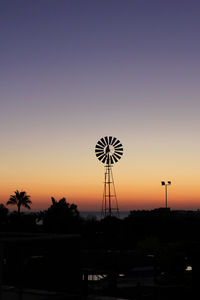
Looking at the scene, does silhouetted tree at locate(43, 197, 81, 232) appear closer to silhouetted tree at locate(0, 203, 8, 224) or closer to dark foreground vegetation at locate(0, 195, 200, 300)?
dark foreground vegetation at locate(0, 195, 200, 300)

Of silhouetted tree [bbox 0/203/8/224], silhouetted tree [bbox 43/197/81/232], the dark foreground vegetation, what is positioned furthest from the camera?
silhouetted tree [bbox 0/203/8/224]

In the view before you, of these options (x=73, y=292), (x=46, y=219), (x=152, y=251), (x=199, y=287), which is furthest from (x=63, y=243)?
(x=46, y=219)

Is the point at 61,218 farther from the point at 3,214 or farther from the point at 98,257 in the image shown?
the point at 98,257

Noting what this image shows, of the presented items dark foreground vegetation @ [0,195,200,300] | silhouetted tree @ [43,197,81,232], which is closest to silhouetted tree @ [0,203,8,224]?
dark foreground vegetation @ [0,195,200,300]

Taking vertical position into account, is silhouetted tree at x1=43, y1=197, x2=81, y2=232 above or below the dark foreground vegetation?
above

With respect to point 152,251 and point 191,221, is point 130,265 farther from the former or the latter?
point 191,221

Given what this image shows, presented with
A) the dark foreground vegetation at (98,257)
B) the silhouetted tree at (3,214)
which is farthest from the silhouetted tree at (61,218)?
the silhouetted tree at (3,214)

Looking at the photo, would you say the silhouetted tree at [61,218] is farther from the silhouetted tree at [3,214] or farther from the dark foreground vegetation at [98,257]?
the silhouetted tree at [3,214]

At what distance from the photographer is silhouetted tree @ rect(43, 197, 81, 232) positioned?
44250mm

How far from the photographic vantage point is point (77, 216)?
49250mm

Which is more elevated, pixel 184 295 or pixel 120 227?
pixel 120 227

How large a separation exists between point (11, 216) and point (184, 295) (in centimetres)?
3497

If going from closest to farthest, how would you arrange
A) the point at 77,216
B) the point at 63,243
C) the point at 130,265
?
the point at 63,243
the point at 130,265
the point at 77,216

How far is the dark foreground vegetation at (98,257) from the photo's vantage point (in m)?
10.4
